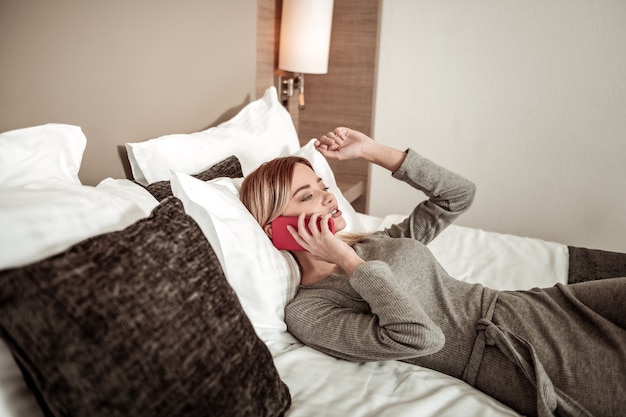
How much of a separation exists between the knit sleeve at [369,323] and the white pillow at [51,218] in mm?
449

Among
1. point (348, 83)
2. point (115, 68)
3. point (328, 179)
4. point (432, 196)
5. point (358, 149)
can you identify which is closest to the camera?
point (115, 68)

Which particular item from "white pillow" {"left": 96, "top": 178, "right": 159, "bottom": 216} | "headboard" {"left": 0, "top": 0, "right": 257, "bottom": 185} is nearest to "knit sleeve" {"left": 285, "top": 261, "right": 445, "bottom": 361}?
"white pillow" {"left": 96, "top": 178, "right": 159, "bottom": 216}

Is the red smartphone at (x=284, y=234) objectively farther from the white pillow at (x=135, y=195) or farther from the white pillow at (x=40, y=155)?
the white pillow at (x=40, y=155)

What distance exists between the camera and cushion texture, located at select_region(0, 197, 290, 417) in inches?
24.5

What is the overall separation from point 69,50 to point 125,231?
72 centimetres

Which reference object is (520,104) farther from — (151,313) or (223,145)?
(151,313)

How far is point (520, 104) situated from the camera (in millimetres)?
2359

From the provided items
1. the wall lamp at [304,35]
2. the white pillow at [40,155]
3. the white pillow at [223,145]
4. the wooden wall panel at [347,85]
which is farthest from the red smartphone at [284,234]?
the wooden wall panel at [347,85]

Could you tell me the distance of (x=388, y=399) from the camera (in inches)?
38.5

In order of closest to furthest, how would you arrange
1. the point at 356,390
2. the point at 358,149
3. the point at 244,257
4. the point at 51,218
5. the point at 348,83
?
the point at 51,218, the point at 356,390, the point at 244,257, the point at 358,149, the point at 348,83

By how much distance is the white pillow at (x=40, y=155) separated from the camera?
0.98 meters

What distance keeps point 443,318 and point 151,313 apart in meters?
0.71

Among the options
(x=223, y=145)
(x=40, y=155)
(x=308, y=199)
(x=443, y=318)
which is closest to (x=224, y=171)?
(x=223, y=145)

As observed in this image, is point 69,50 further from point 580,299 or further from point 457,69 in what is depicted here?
point 457,69
